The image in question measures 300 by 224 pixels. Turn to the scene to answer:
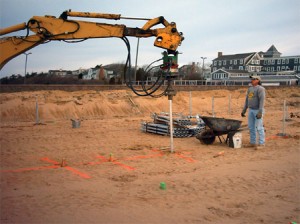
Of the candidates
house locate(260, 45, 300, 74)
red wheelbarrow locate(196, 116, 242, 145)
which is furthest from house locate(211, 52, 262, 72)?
red wheelbarrow locate(196, 116, 242, 145)

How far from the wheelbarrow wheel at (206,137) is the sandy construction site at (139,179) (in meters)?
0.27

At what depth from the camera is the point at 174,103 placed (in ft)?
87.6

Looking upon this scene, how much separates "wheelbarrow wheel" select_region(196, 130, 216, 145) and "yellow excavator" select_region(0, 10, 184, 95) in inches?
120

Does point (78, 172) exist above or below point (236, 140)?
below

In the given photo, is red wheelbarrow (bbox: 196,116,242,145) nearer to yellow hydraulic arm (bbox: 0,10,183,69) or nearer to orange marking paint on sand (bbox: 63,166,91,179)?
yellow hydraulic arm (bbox: 0,10,183,69)

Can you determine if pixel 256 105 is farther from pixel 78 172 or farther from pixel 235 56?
pixel 235 56

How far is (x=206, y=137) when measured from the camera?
34.4ft

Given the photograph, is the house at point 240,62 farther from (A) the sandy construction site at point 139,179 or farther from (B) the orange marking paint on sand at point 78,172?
(B) the orange marking paint on sand at point 78,172

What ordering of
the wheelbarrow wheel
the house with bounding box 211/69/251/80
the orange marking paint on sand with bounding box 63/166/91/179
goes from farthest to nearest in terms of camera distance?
the house with bounding box 211/69/251/80, the wheelbarrow wheel, the orange marking paint on sand with bounding box 63/166/91/179

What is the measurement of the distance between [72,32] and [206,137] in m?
5.64

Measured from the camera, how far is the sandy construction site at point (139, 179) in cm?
484

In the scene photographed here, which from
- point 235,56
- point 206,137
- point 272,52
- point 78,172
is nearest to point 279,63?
point 272,52

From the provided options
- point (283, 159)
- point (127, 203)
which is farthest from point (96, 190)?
point (283, 159)

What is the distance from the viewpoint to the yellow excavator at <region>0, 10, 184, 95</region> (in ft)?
21.9
